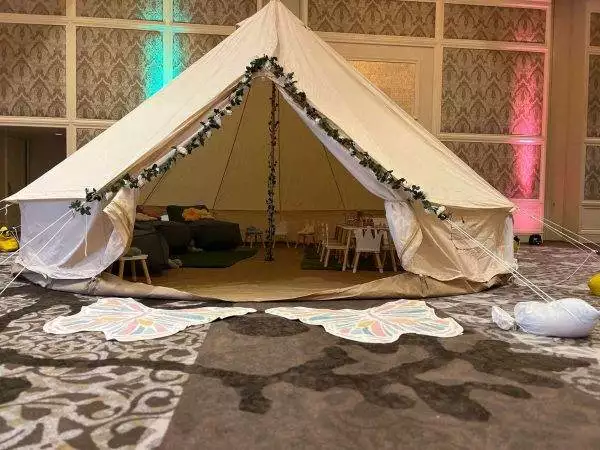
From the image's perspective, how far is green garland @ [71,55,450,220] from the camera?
338cm

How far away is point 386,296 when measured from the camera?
359cm

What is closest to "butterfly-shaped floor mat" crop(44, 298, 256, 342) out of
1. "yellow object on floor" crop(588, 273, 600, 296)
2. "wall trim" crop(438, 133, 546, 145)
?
"yellow object on floor" crop(588, 273, 600, 296)

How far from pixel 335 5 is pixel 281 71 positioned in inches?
199

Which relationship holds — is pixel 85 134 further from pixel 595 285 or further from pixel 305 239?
pixel 595 285

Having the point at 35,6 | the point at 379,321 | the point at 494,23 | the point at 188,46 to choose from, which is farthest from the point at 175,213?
the point at 494,23

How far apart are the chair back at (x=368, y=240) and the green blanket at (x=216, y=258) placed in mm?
1380

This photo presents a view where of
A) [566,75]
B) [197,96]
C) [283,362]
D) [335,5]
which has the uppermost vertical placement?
[335,5]

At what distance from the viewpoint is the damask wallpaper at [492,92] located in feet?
27.7

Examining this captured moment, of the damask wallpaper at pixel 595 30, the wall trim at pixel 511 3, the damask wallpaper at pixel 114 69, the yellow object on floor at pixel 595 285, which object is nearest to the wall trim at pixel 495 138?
the damask wallpaper at pixel 595 30

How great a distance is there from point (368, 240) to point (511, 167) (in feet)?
15.9

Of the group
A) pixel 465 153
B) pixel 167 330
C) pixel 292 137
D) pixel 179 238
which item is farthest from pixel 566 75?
pixel 167 330

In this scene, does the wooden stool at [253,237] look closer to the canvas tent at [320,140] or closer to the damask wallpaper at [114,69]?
the damask wallpaper at [114,69]

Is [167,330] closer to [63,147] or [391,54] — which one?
[391,54]

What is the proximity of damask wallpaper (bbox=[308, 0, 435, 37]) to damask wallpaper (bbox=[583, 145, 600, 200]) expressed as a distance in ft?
10.6
